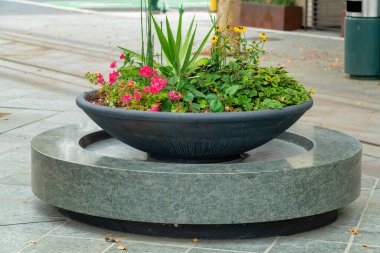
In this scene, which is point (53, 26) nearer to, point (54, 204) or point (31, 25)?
point (31, 25)

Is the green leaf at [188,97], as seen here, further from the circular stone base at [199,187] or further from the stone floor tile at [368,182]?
the stone floor tile at [368,182]

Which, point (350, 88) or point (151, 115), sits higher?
point (151, 115)

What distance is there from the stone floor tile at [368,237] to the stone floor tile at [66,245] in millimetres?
1723

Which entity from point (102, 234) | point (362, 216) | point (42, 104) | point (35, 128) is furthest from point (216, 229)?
point (42, 104)

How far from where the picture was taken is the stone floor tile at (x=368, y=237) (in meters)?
6.36

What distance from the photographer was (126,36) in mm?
19359

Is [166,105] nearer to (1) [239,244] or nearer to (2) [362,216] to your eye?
(1) [239,244]

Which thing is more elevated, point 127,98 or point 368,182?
point 127,98

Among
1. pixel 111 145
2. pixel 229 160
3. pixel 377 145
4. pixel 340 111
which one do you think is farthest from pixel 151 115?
pixel 340 111

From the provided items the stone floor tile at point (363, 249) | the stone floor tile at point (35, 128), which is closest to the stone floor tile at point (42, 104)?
the stone floor tile at point (35, 128)

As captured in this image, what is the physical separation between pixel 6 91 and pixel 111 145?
5588mm

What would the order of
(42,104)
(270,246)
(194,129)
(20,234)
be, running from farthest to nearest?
(42,104), (20,234), (194,129), (270,246)

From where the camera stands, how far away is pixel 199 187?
20.2ft

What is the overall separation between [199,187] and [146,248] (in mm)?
547
